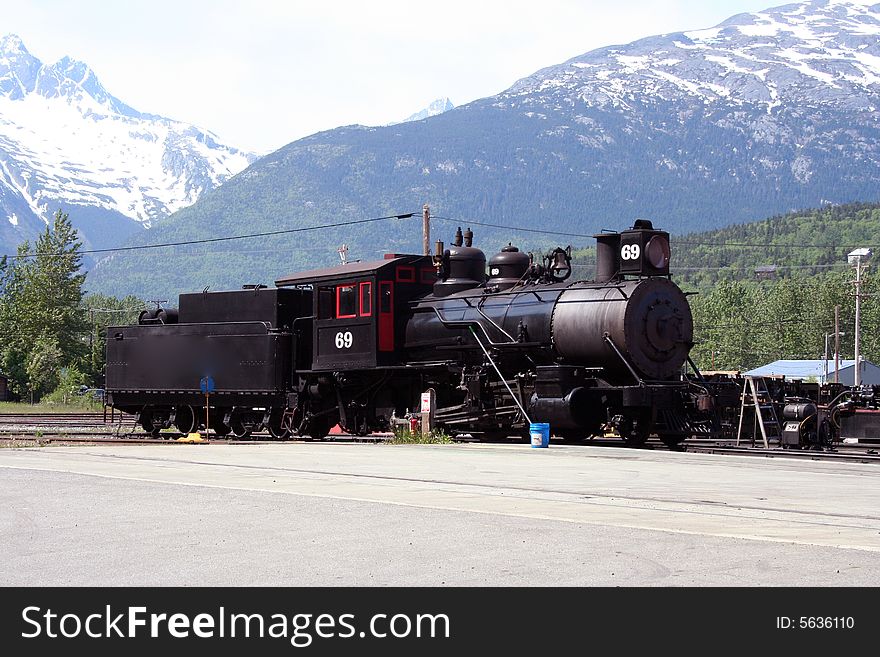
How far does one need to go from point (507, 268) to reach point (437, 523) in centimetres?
1889

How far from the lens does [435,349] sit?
95.8 ft

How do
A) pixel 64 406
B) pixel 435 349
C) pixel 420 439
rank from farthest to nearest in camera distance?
pixel 64 406, pixel 435 349, pixel 420 439

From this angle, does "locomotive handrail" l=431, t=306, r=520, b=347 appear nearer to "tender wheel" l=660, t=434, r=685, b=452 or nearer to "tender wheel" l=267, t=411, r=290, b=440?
"tender wheel" l=660, t=434, r=685, b=452

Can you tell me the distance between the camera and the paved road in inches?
344

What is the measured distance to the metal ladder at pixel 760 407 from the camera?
25.2 meters

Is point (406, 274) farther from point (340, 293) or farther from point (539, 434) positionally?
point (539, 434)

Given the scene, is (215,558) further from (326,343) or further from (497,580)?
(326,343)

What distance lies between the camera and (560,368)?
2578 centimetres

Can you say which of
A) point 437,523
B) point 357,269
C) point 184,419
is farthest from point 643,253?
point 437,523

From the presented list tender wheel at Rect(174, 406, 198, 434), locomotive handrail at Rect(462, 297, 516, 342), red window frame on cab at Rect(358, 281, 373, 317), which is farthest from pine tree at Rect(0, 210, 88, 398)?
locomotive handrail at Rect(462, 297, 516, 342)

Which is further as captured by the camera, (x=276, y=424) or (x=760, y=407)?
(x=276, y=424)

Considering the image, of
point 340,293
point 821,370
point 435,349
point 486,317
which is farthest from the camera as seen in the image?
point 821,370

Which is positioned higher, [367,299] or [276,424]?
[367,299]

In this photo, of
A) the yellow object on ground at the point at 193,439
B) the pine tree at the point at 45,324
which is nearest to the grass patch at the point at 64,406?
the pine tree at the point at 45,324
